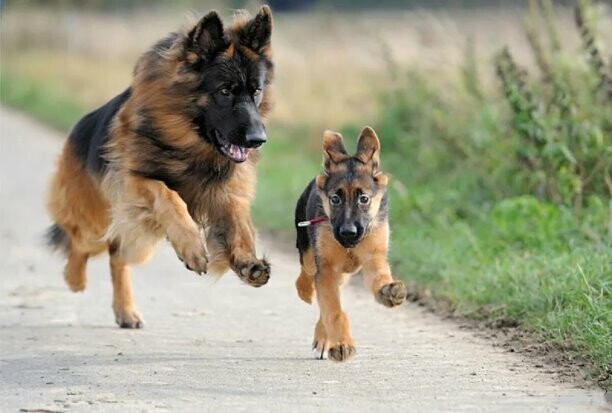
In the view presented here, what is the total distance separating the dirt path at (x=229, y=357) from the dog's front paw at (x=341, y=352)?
13 cm

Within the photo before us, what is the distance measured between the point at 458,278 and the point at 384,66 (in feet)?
27.2

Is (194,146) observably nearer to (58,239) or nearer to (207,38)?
(207,38)

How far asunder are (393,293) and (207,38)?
6.34 ft

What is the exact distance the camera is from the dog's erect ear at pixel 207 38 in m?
7.16

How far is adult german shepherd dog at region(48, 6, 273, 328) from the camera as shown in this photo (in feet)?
23.6

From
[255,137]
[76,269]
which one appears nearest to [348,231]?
[255,137]

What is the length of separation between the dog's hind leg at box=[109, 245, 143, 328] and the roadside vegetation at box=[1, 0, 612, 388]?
208cm

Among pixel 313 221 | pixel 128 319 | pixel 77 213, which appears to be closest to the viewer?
pixel 313 221

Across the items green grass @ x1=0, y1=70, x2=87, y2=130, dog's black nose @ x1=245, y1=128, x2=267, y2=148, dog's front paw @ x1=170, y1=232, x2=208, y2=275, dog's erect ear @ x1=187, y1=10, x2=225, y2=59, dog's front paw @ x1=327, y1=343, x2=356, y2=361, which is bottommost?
dog's front paw @ x1=327, y1=343, x2=356, y2=361

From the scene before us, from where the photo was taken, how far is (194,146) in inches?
297

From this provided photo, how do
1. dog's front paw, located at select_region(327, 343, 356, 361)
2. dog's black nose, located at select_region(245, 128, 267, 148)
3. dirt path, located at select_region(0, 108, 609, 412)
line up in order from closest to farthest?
1. dirt path, located at select_region(0, 108, 609, 412)
2. dog's front paw, located at select_region(327, 343, 356, 361)
3. dog's black nose, located at select_region(245, 128, 267, 148)

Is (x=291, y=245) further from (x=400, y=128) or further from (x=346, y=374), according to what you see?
(x=346, y=374)

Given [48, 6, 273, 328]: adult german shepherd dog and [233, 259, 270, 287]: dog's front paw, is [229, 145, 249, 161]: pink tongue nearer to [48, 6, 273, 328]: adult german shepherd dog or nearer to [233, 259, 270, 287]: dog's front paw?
[48, 6, 273, 328]: adult german shepherd dog

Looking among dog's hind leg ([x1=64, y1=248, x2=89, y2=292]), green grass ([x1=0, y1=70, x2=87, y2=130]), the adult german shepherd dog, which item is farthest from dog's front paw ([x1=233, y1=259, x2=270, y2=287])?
green grass ([x1=0, y1=70, x2=87, y2=130])
